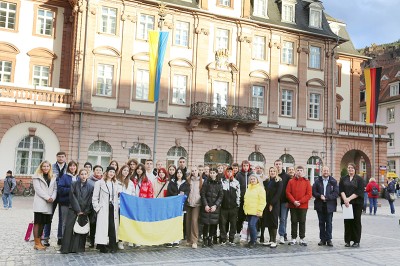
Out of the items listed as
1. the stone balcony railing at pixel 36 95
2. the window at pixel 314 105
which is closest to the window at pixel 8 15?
the stone balcony railing at pixel 36 95

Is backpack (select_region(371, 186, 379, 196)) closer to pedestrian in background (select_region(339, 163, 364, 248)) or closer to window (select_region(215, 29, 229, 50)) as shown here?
pedestrian in background (select_region(339, 163, 364, 248))

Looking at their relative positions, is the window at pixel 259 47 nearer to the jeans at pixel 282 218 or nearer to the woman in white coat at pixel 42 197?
the jeans at pixel 282 218

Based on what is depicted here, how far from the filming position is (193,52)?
104ft

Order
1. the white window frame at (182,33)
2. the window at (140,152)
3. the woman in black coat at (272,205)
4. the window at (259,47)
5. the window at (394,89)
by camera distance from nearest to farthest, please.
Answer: the woman in black coat at (272,205), the window at (140,152), the white window frame at (182,33), the window at (259,47), the window at (394,89)

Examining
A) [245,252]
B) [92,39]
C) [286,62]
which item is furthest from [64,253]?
[286,62]

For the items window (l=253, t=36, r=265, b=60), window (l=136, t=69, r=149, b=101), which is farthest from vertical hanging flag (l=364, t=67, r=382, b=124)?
window (l=136, t=69, r=149, b=101)

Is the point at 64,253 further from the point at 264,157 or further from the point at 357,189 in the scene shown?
the point at 264,157

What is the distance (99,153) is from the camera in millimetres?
28906

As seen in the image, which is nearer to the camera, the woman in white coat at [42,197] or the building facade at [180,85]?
the woman in white coat at [42,197]

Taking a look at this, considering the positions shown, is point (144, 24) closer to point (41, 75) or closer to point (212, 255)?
point (41, 75)

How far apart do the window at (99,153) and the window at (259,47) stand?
13.0 metres

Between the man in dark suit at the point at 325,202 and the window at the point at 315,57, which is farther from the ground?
the window at the point at 315,57

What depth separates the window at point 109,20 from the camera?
2950cm

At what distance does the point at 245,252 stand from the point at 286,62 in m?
26.5
